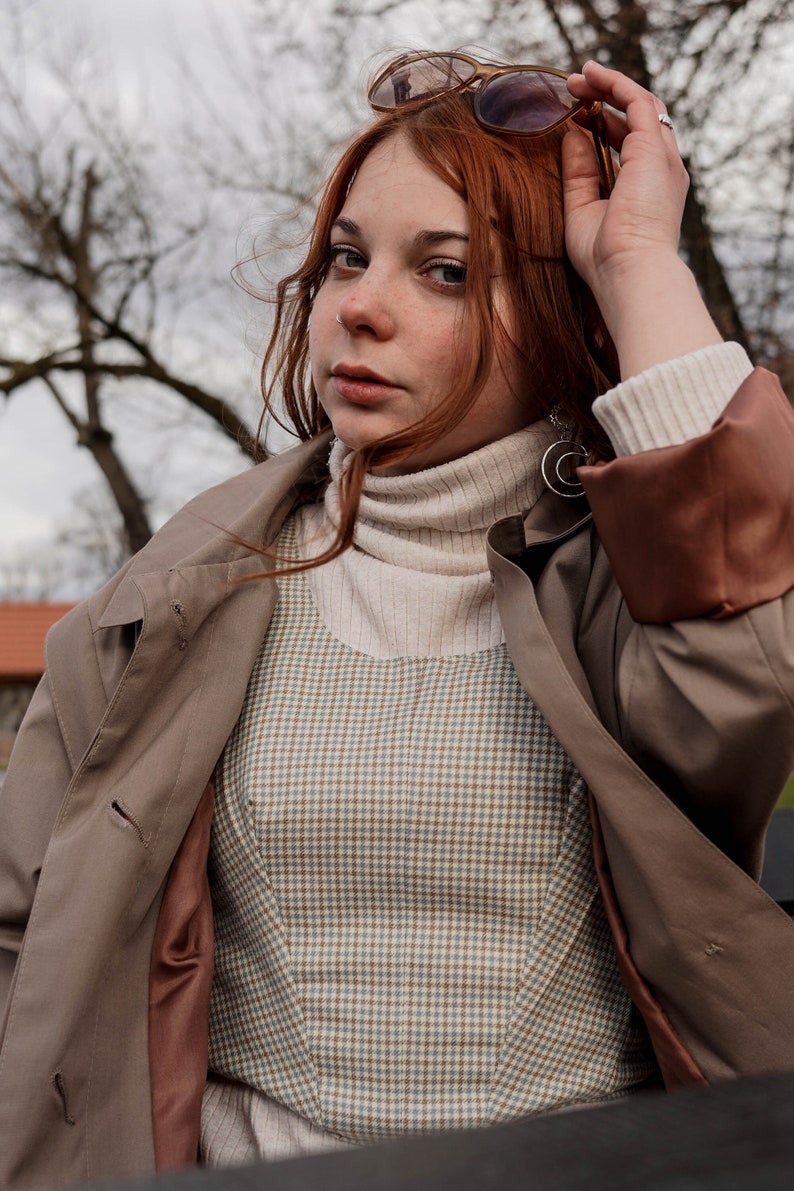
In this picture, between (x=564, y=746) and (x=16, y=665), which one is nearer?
(x=564, y=746)

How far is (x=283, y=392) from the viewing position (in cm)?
201

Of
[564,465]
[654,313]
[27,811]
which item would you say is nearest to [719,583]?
[654,313]

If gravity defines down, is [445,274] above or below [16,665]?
above

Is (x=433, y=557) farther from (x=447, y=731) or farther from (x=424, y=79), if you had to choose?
(x=424, y=79)

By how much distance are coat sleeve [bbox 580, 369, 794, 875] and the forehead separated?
49 centimetres

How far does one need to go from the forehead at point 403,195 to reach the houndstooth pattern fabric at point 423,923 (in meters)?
0.62

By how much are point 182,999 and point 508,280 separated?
1.07 metres

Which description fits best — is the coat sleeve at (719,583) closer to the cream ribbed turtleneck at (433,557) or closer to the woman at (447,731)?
the woman at (447,731)

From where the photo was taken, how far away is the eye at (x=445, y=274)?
1609mm

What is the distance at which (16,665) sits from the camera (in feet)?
42.2


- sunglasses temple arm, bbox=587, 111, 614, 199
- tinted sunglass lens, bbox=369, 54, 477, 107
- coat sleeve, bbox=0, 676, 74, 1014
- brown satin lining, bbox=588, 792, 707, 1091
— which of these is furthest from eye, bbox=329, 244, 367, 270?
brown satin lining, bbox=588, 792, 707, 1091

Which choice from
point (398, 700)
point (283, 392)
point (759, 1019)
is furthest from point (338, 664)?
point (759, 1019)

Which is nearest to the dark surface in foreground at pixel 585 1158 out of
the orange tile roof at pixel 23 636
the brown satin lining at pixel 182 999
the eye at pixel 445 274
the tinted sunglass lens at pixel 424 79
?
the brown satin lining at pixel 182 999

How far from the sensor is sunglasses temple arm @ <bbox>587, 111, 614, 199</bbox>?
1.64m
